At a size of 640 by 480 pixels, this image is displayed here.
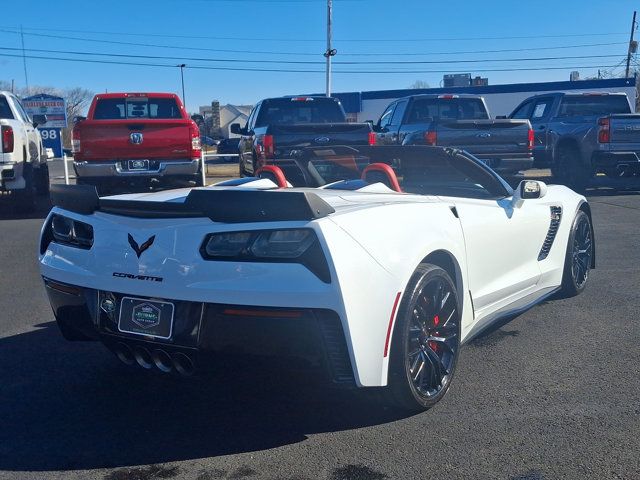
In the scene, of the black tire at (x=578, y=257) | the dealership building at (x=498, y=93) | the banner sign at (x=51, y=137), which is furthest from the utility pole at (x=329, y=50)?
the black tire at (x=578, y=257)

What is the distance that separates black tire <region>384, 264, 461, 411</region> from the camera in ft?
11.9

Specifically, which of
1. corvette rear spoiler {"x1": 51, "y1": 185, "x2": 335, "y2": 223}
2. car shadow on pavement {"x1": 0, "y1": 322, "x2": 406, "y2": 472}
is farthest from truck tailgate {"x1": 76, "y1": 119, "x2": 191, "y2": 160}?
corvette rear spoiler {"x1": 51, "y1": 185, "x2": 335, "y2": 223}

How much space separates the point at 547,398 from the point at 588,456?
28.7 inches

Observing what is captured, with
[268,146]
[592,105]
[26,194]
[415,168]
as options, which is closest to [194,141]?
[268,146]

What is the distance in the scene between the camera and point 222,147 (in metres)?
38.8

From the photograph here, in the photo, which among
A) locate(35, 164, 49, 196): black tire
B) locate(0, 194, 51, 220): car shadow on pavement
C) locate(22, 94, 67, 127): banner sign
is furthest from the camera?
locate(22, 94, 67, 127): banner sign

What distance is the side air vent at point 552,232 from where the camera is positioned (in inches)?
218

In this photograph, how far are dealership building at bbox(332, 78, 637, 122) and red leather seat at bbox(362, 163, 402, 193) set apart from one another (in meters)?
36.3

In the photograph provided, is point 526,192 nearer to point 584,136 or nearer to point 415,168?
Result: point 415,168

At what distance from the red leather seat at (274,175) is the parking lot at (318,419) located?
1.33m

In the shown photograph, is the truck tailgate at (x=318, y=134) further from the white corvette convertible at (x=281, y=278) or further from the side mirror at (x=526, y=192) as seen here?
the white corvette convertible at (x=281, y=278)

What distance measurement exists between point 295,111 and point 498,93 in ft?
110

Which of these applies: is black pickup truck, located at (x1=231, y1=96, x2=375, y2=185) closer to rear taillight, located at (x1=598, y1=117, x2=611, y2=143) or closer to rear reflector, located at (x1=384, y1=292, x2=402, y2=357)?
rear taillight, located at (x1=598, y1=117, x2=611, y2=143)

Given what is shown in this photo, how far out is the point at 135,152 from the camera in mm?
11719
